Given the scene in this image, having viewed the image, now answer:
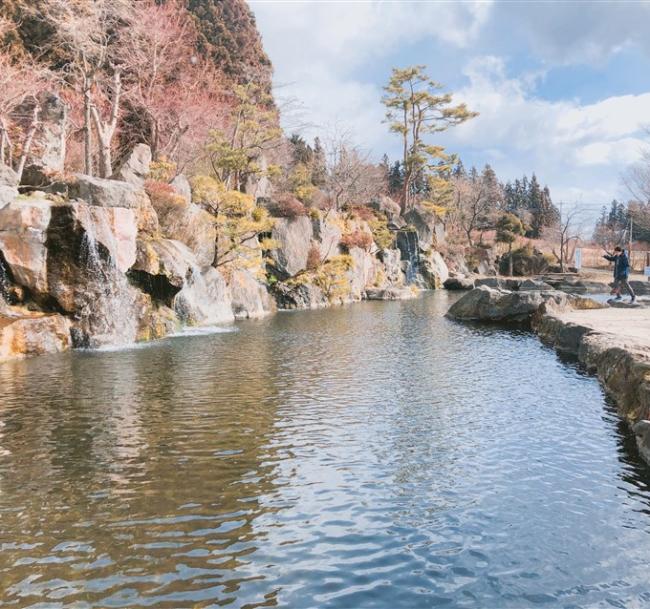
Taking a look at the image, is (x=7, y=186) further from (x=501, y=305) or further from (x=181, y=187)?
(x=501, y=305)

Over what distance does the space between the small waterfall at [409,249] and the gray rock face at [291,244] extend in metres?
17.2

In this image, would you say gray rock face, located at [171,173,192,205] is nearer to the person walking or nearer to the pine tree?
the person walking

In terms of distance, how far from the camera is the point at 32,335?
49.3 feet

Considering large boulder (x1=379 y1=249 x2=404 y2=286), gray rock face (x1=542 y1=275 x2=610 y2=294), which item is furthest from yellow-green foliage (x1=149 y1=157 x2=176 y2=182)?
gray rock face (x1=542 y1=275 x2=610 y2=294)

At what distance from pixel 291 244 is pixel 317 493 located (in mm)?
27993

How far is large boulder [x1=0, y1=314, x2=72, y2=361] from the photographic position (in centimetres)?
1435

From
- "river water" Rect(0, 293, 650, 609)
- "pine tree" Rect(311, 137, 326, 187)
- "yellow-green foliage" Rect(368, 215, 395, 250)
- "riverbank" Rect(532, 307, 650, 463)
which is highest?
"pine tree" Rect(311, 137, 326, 187)

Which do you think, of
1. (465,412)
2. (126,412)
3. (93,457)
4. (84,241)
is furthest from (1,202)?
(465,412)

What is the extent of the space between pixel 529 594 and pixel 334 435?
422 centimetres

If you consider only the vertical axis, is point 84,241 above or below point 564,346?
above

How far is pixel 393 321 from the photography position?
2438 cm

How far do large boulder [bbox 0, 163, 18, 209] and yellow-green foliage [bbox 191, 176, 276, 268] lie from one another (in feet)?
26.7

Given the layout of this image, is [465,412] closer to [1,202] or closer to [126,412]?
[126,412]

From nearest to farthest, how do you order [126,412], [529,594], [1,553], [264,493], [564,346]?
[529,594] < [1,553] < [264,493] < [126,412] < [564,346]
